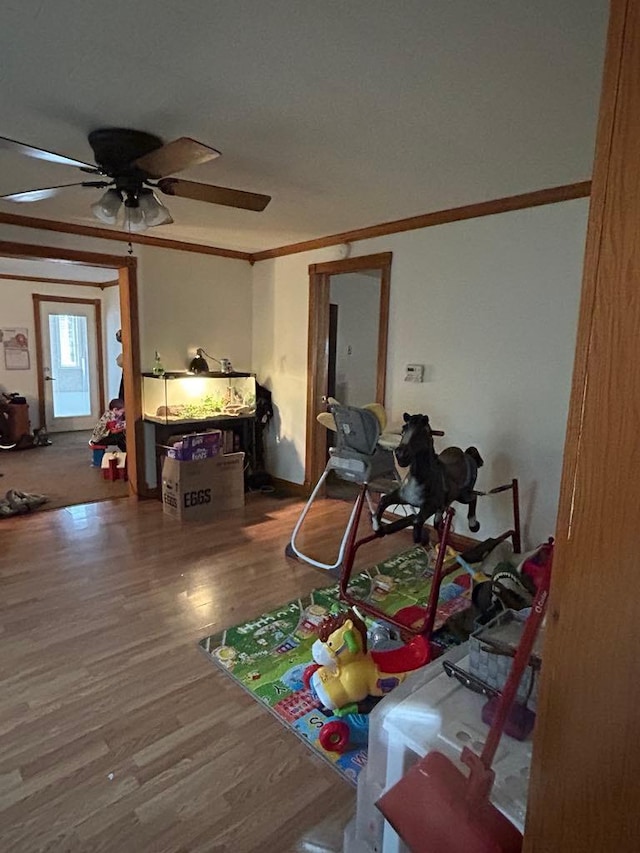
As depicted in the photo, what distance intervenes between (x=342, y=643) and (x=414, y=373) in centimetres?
226

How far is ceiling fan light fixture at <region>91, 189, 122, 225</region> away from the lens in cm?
243

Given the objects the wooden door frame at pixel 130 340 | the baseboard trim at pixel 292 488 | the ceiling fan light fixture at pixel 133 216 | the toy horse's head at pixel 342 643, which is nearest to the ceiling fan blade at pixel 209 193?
the ceiling fan light fixture at pixel 133 216

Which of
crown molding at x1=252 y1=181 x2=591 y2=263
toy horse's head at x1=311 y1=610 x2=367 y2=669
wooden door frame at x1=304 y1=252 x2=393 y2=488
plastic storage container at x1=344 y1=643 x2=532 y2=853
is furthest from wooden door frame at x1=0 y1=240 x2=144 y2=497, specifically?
plastic storage container at x1=344 y1=643 x2=532 y2=853

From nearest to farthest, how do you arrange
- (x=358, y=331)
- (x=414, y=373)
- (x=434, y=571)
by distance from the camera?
(x=434, y=571), (x=414, y=373), (x=358, y=331)

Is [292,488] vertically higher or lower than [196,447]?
lower

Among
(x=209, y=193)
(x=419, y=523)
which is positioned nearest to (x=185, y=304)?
(x=209, y=193)

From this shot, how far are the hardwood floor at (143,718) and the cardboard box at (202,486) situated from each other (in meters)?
0.66

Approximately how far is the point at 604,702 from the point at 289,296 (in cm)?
448

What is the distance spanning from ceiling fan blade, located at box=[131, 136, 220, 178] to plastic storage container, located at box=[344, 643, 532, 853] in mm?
1911

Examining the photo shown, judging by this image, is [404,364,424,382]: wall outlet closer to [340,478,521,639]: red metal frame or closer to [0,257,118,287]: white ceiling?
[340,478,521,639]: red metal frame

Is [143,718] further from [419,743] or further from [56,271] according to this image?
[56,271]

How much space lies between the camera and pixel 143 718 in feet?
6.38

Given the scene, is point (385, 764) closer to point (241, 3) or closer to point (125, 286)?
point (241, 3)

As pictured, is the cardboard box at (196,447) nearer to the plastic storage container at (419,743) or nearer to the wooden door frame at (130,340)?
the wooden door frame at (130,340)
